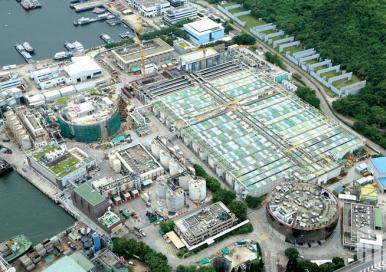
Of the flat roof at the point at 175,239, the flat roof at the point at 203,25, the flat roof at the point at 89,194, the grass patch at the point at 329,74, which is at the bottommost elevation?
the flat roof at the point at 175,239

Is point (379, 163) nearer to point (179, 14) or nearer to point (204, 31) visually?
point (204, 31)

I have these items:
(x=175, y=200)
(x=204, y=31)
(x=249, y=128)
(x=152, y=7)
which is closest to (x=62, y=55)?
(x=152, y=7)

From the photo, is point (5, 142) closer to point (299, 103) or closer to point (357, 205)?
point (299, 103)

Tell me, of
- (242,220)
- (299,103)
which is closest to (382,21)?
(299,103)

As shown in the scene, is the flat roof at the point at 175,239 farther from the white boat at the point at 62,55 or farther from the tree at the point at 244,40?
the tree at the point at 244,40

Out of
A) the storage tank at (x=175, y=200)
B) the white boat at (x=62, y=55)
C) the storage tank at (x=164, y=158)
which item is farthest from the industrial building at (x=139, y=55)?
the storage tank at (x=175, y=200)

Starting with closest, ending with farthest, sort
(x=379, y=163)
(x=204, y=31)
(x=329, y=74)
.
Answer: (x=379, y=163)
(x=329, y=74)
(x=204, y=31)
